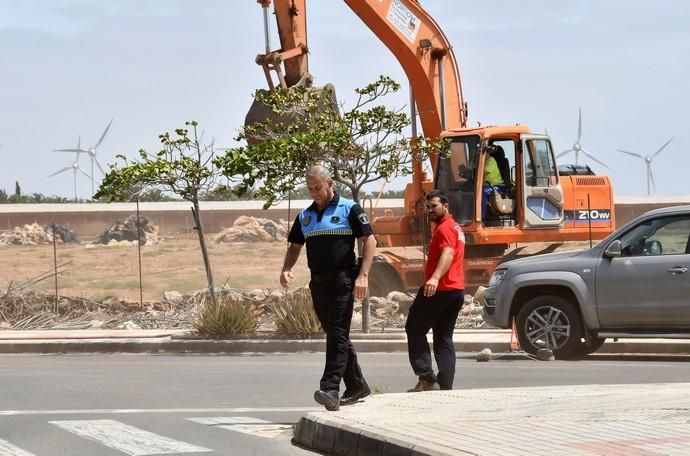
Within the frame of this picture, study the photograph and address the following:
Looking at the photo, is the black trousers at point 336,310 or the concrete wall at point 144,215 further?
the concrete wall at point 144,215

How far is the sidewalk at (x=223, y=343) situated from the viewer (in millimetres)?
19844

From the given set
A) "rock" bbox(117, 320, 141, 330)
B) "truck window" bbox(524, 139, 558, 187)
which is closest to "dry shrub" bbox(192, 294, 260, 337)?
"rock" bbox(117, 320, 141, 330)

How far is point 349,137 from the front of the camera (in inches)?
872

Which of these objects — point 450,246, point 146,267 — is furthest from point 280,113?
point 146,267

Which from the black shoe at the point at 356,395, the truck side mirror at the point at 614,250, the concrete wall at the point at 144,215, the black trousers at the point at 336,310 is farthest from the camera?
the concrete wall at the point at 144,215

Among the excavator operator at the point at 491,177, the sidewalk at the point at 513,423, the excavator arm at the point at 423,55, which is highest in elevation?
the excavator arm at the point at 423,55

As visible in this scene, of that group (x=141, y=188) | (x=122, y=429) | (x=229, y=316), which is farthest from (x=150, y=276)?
(x=122, y=429)

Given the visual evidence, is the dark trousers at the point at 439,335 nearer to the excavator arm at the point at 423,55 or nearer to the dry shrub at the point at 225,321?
the dry shrub at the point at 225,321

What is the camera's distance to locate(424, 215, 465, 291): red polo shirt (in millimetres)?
12727

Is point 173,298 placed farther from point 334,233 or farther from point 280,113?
point 334,233

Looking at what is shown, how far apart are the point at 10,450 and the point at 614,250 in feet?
28.9

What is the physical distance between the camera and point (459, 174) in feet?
86.4

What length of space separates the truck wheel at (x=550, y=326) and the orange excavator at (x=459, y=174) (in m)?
7.41

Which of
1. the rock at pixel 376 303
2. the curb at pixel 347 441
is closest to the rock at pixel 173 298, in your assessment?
the rock at pixel 376 303
